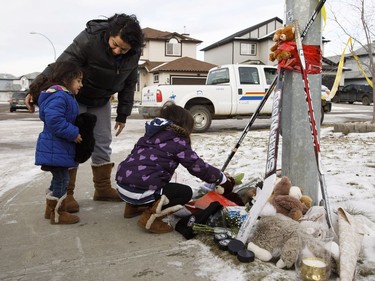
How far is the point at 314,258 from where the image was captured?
6.93 feet

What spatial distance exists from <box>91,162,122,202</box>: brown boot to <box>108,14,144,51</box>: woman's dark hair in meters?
1.26

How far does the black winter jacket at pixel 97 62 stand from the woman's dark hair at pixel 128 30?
0.35ft

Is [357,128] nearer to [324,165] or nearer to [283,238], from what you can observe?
[324,165]

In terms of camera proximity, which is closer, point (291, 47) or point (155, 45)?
point (291, 47)

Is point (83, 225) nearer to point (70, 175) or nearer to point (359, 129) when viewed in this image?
point (70, 175)

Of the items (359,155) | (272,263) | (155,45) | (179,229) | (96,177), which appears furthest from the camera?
(155,45)

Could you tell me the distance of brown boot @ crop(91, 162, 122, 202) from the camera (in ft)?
12.1

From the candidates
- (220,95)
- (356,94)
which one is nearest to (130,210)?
(220,95)

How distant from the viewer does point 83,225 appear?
3021 millimetres

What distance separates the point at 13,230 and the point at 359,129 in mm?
7736

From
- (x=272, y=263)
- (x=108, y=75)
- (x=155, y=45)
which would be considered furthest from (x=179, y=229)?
(x=155, y=45)

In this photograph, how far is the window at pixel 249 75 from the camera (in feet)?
35.4

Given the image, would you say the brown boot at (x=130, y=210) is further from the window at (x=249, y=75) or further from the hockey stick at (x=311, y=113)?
the window at (x=249, y=75)

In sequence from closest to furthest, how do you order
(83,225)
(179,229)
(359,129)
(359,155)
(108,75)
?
(179,229), (83,225), (108,75), (359,155), (359,129)
